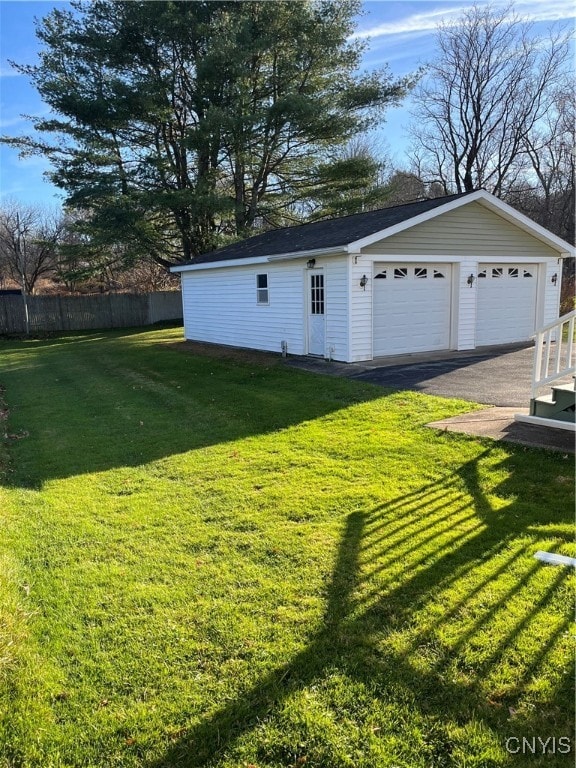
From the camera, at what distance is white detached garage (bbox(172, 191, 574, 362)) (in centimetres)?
1183

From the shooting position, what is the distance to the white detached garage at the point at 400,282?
11.8 metres

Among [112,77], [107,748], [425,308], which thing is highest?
[112,77]

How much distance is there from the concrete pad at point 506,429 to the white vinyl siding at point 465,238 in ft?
18.7

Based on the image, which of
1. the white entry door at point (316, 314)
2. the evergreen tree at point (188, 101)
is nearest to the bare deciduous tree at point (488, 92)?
the evergreen tree at point (188, 101)

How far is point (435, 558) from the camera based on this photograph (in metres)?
3.67

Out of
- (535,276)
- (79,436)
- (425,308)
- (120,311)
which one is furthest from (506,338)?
(120,311)

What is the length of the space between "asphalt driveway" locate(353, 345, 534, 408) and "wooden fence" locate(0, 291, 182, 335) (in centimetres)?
1831

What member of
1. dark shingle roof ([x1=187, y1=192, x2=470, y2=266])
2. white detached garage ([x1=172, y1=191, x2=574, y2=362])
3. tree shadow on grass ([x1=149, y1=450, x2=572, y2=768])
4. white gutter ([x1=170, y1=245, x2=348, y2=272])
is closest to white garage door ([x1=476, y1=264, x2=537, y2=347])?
white detached garage ([x1=172, y1=191, x2=574, y2=362])

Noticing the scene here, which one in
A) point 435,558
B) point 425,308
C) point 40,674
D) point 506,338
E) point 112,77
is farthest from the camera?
point 112,77

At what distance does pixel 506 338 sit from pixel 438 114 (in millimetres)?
25164

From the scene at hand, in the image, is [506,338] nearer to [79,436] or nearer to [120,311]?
[79,436]

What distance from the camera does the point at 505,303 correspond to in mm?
14508

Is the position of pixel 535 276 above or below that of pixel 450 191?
below

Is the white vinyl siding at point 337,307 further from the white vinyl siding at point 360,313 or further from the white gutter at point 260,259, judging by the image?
the white gutter at point 260,259
